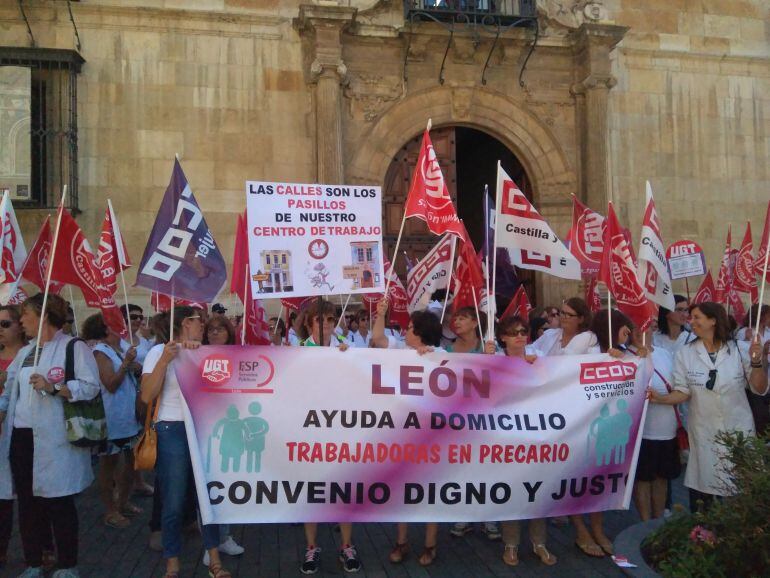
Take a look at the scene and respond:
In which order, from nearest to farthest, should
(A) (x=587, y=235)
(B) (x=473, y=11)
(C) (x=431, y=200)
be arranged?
1. (C) (x=431, y=200)
2. (A) (x=587, y=235)
3. (B) (x=473, y=11)

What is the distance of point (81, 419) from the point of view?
16.5 ft

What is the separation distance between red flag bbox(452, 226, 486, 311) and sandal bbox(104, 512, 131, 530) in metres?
3.53

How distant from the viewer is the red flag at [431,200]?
6211 millimetres

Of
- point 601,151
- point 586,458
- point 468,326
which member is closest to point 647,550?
point 586,458

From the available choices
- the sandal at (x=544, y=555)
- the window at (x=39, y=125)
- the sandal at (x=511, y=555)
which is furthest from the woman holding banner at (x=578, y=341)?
the window at (x=39, y=125)

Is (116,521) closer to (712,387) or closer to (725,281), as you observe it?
(712,387)

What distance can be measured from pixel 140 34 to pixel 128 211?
3.05m

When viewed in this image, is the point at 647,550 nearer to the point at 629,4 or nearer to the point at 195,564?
the point at 195,564

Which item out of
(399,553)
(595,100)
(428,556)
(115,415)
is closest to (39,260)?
(115,415)

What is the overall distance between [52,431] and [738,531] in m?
4.29

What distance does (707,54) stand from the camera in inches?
586

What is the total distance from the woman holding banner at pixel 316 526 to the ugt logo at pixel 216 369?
81 cm

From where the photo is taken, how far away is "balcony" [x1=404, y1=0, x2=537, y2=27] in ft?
43.2

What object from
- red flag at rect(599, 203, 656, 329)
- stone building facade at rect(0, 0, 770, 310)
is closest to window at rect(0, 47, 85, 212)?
stone building facade at rect(0, 0, 770, 310)
